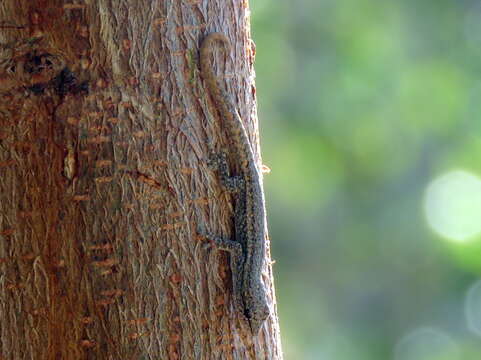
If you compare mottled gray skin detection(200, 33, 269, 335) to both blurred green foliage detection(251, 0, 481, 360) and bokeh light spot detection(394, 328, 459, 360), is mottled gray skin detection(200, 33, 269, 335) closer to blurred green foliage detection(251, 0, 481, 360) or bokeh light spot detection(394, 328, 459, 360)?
blurred green foliage detection(251, 0, 481, 360)

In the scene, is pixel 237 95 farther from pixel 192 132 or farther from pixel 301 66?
pixel 301 66

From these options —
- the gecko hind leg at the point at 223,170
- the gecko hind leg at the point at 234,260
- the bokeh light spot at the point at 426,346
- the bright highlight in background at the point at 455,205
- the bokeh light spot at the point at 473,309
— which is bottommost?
the gecko hind leg at the point at 234,260

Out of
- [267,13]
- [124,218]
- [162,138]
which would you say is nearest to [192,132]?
[162,138]

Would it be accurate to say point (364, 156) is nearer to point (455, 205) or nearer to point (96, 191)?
point (455, 205)

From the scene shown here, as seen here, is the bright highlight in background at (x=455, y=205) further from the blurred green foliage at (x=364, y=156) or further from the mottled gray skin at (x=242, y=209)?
the mottled gray skin at (x=242, y=209)

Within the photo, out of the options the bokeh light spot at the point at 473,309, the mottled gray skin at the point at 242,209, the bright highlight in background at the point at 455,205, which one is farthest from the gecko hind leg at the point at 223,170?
the bokeh light spot at the point at 473,309
